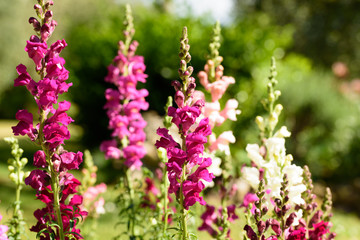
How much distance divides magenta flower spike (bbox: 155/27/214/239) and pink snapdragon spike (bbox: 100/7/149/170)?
0.97 m

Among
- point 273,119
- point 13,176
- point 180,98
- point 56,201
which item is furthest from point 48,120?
point 273,119

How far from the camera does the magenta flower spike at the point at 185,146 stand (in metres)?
1.96

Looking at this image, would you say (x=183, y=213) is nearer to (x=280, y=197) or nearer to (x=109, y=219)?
(x=280, y=197)

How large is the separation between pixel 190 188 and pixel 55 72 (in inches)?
31.1

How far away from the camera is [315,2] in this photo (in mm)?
21156

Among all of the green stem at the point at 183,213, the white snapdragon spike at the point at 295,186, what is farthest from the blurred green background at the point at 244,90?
the green stem at the point at 183,213

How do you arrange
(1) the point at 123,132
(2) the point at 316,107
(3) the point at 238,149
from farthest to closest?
1. (2) the point at 316,107
2. (3) the point at 238,149
3. (1) the point at 123,132

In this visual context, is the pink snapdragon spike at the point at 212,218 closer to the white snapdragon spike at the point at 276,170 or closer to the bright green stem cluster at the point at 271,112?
the white snapdragon spike at the point at 276,170

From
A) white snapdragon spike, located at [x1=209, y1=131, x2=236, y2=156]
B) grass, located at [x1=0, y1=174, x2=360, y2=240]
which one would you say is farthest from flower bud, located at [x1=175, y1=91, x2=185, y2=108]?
grass, located at [x1=0, y1=174, x2=360, y2=240]

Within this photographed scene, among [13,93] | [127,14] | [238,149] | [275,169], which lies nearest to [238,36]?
[238,149]

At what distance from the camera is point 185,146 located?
2.02 meters

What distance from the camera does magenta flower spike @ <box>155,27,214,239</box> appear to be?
1.96 meters

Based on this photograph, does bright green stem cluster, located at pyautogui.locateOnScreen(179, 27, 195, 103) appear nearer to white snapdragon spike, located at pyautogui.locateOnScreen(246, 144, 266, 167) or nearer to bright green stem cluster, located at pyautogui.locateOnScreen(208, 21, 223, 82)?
white snapdragon spike, located at pyautogui.locateOnScreen(246, 144, 266, 167)

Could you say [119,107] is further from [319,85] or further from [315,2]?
[315,2]
